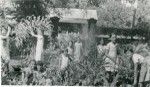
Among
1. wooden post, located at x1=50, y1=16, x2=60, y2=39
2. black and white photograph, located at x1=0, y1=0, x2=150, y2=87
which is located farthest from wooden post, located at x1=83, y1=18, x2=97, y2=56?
wooden post, located at x1=50, y1=16, x2=60, y2=39

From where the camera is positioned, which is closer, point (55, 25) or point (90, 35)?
point (55, 25)

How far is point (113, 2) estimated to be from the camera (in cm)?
573

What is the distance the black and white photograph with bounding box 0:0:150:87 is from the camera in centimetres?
551

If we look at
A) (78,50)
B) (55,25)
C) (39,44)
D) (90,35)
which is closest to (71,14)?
(55,25)

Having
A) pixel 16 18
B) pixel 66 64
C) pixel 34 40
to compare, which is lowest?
pixel 66 64

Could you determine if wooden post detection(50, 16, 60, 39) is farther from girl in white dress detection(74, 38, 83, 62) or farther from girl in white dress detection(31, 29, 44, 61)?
girl in white dress detection(74, 38, 83, 62)

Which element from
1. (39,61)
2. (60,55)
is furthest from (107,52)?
(39,61)

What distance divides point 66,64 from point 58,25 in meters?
0.75

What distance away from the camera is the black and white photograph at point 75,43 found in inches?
217

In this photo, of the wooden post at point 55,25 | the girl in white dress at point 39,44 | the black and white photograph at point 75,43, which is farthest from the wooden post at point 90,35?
the girl in white dress at point 39,44

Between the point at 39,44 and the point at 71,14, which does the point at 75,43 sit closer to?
the point at 71,14

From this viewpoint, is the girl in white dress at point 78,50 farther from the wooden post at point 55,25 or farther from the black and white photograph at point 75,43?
the wooden post at point 55,25

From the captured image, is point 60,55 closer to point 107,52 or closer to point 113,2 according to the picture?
point 107,52

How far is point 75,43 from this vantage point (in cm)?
563
